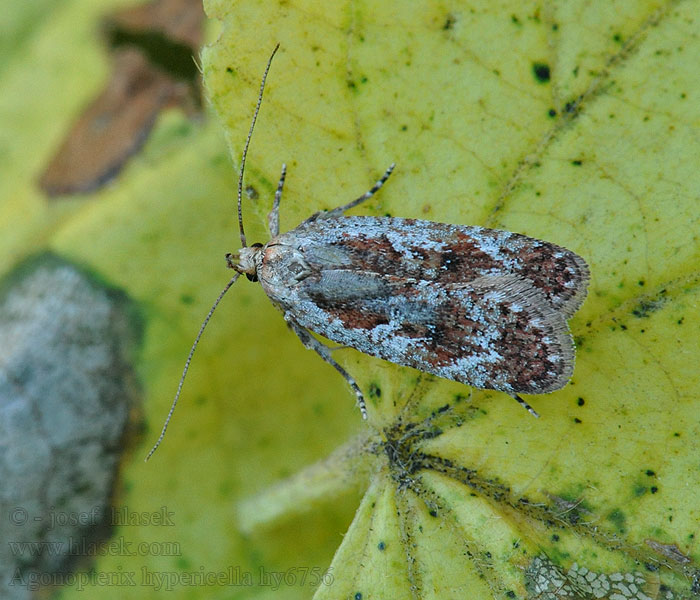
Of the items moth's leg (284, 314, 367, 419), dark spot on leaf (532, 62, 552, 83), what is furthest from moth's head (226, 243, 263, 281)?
dark spot on leaf (532, 62, 552, 83)

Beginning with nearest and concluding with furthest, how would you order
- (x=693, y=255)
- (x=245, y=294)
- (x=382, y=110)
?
(x=693, y=255)
(x=382, y=110)
(x=245, y=294)

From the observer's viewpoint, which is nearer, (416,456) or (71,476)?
(416,456)

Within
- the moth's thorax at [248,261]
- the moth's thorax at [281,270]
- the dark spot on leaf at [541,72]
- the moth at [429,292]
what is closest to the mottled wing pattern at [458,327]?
the moth at [429,292]

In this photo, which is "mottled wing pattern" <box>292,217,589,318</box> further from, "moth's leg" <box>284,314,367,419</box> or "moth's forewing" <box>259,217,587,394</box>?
"moth's leg" <box>284,314,367,419</box>

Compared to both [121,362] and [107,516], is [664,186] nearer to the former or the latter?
[121,362]

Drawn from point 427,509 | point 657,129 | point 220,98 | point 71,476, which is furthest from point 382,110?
point 71,476
